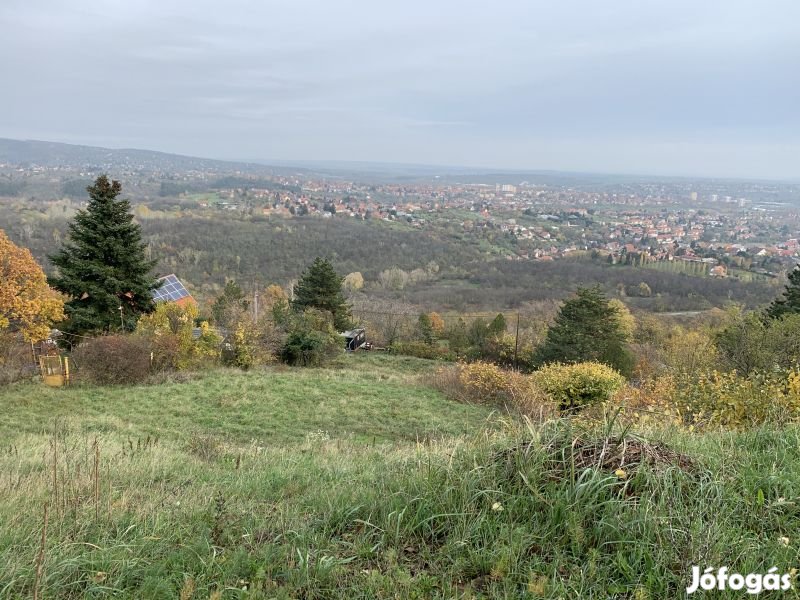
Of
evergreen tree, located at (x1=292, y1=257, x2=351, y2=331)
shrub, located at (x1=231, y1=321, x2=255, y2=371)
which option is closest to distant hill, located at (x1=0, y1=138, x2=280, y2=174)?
evergreen tree, located at (x1=292, y1=257, x2=351, y2=331)

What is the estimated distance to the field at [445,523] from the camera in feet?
7.18

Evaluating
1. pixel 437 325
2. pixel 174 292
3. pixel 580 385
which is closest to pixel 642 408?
pixel 580 385

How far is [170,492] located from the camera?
3566 millimetres

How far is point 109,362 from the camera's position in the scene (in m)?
13.4

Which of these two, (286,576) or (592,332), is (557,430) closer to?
(286,576)

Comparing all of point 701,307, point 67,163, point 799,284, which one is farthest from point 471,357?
point 67,163

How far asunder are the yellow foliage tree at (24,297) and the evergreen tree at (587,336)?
20151 mm

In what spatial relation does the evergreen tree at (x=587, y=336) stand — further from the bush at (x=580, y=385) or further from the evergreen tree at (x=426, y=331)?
the bush at (x=580, y=385)

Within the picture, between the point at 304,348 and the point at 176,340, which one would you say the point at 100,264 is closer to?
the point at 176,340

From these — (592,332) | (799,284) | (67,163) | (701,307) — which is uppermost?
(67,163)

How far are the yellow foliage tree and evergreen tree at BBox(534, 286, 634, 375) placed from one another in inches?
793

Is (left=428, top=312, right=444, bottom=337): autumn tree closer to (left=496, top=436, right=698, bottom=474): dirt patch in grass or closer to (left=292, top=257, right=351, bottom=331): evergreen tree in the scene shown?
(left=292, top=257, right=351, bottom=331): evergreen tree

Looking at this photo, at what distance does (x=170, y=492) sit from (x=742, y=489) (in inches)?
143

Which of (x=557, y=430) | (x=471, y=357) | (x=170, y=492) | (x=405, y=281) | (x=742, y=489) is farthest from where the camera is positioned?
(x=405, y=281)
